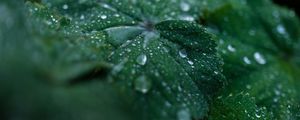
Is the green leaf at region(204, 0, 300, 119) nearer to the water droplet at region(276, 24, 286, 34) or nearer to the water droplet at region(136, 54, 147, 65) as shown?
the water droplet at region(276, 24, 286, 34)

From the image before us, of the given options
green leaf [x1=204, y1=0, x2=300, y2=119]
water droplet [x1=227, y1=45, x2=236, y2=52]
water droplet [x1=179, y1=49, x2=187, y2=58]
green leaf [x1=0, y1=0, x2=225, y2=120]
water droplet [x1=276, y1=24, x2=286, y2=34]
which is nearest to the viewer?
green leaf [x1=0, y1=0, x2=225, y2=120]

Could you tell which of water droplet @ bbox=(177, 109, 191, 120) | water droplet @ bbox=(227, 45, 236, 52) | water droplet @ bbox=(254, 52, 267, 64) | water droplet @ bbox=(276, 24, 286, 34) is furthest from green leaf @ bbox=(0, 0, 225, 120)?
water droplet @ bbox=(276, 24, 286, 34)

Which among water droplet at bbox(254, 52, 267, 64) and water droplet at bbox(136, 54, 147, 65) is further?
water droplet at bbox(254, 52, 267, 64)

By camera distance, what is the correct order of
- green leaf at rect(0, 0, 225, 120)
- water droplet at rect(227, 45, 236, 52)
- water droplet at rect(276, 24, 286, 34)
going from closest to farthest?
green leaf at rect(0, 0, 225, 120) → water droplet at rect(227, 45, 236, 52) → water droplet at rect(276, 24, 286, 34)

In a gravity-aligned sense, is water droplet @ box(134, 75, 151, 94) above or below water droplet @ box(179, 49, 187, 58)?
above

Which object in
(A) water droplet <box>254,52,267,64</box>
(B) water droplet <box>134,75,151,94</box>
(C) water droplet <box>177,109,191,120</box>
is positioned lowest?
(A) water droplet <box>254,52,267,64</box>

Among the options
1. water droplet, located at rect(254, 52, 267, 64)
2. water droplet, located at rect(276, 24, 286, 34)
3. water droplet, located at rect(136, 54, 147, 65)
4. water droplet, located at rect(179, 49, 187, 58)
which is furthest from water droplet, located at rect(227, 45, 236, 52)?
water droplet, located at rect(136, 54, 147, 65)

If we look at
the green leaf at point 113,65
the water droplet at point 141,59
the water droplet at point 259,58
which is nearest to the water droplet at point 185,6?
the green leaf at point 113,65

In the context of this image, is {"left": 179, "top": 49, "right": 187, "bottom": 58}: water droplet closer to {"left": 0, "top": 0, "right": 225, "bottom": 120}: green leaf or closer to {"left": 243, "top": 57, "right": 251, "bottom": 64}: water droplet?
{"left": 0, "top": 0, "right": 225, "bottom": 120}: green leaf

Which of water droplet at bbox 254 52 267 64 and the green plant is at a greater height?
the green plant
